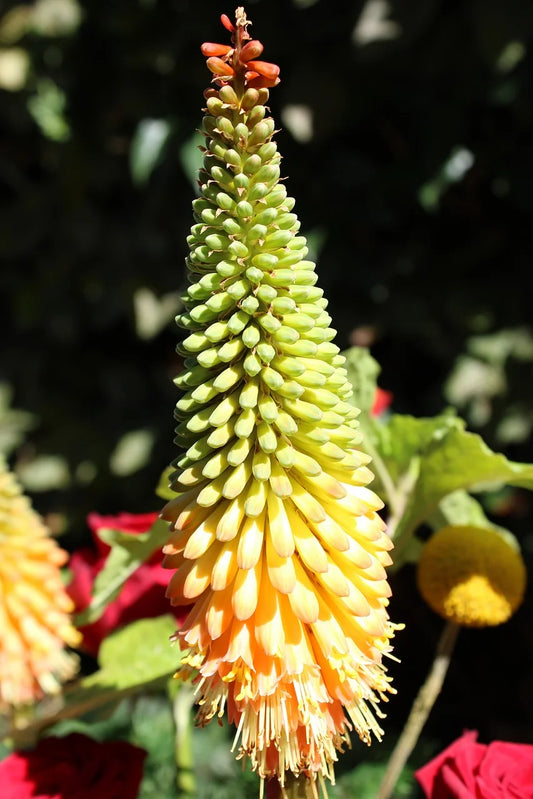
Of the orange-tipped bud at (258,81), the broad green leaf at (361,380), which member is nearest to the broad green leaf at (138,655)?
the broad green leaf at (361,380)

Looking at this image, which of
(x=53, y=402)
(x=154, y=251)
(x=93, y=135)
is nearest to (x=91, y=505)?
(x=53, y=402)

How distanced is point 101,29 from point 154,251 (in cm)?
51

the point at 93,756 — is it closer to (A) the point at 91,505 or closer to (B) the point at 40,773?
(B) the point at 40,773

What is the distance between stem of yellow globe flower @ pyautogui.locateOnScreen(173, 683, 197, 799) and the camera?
0.76 meters

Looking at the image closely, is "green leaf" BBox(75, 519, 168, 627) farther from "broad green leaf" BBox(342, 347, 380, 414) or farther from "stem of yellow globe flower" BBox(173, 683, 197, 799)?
"broad green leaf" BBox(342, 347, 380, 414)

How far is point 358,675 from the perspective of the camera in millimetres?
537

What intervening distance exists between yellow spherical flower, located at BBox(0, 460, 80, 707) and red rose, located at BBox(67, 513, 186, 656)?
0.07 m

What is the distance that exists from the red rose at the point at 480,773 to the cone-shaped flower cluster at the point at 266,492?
146mm

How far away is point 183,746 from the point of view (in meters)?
0.77

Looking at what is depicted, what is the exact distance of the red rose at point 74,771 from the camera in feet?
2.27

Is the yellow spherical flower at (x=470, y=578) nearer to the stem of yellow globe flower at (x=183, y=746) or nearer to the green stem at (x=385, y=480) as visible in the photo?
the green stem at (x=385, y=480)

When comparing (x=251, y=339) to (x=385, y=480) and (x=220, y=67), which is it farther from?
(x=385, y=480)

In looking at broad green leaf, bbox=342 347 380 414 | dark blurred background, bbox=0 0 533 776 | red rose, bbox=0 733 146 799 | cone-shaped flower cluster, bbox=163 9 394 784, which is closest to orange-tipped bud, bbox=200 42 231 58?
cone-shaped flower cluster, bbox=163 9 394 784

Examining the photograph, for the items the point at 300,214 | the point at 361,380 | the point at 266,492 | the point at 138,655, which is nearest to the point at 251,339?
the point at 266,492
